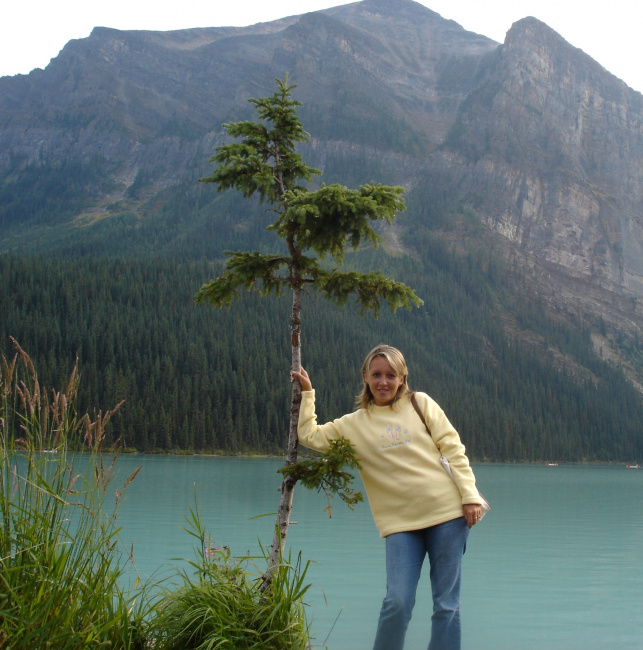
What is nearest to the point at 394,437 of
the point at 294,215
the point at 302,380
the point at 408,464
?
the point at 408,464

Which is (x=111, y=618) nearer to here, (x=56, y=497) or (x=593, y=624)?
(x=56, y=497)

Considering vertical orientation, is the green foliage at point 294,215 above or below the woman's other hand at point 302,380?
above

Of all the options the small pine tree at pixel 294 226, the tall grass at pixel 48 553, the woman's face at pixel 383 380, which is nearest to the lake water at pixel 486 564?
the small pine tree at pixel 294 226

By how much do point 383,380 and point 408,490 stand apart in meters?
0.83

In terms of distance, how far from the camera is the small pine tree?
640 cm

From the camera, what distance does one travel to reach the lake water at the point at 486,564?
11.1 metres

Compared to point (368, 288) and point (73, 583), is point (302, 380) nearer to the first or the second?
point (368, 288)

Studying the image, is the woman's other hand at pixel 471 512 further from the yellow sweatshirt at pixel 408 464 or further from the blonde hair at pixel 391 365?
the blonde hair at pixel 391 365

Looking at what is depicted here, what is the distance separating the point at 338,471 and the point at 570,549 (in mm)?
Answer: 18754

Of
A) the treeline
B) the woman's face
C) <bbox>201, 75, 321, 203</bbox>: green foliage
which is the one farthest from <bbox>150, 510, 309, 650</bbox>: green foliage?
the treeline

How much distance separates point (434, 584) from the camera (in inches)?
202

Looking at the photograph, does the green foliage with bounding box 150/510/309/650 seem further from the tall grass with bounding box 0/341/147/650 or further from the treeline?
the treeline

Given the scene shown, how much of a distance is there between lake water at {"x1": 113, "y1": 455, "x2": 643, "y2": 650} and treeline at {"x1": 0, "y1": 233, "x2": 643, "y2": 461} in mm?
45017

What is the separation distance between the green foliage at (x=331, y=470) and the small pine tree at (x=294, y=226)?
9 cm
